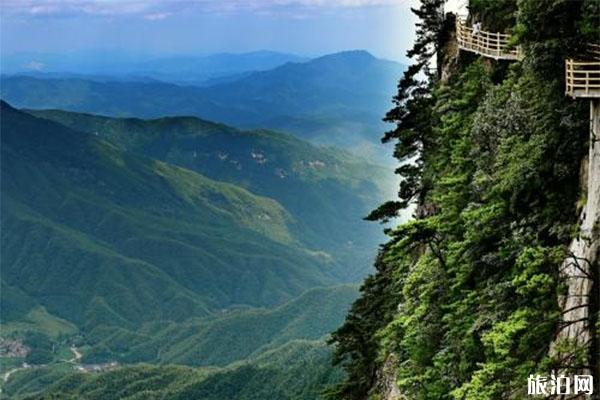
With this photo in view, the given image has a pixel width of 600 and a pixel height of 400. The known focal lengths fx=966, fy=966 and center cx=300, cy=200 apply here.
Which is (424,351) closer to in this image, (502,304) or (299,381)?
(502,304)

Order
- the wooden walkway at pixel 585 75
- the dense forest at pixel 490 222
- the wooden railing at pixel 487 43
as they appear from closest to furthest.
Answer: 1. the wooden walkway at pixel 585 75
2. the dense forest at pixel 490 222
3. the wooden railing at pixel 487 43

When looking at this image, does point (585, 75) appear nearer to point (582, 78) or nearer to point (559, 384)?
point (582, 78)

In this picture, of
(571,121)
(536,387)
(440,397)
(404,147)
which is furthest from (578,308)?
(404,147)

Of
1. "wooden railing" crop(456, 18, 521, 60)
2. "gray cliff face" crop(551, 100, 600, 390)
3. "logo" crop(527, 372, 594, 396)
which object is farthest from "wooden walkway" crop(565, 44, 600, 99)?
"logo" crop(527, 372, 594, 396)

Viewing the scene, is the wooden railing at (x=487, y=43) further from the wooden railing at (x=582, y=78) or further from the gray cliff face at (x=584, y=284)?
the gray cliff face at (x=584, y=284)

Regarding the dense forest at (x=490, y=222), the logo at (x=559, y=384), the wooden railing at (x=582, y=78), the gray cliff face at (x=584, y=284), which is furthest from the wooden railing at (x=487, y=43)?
the logo at (x=559, y=384)

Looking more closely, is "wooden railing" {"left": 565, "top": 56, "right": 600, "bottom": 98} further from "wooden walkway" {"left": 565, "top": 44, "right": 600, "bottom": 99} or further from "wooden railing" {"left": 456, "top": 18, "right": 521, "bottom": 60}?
"wooden railing" {"left": 456, "top": 18, "right": 521, "bottom": 60}

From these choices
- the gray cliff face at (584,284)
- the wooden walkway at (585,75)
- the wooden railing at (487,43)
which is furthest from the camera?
the wooden railing at (487,43)
